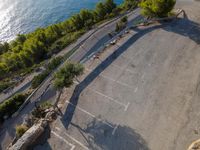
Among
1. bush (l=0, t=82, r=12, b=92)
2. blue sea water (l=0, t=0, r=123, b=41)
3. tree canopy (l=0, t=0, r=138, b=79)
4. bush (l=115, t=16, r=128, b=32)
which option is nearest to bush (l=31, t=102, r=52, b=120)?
bush (l=0, t=82, r=12, b=92)

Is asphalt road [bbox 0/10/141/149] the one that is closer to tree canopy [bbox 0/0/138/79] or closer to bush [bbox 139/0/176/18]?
bush [bbox 139/0/176/18]

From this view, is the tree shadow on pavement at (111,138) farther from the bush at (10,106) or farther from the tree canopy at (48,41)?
the tree canopy at (48,41)

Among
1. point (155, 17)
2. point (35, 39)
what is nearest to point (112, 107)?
point (155, 17)

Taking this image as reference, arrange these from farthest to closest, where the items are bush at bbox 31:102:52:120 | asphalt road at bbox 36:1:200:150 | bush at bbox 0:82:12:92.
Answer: bush at bbox 0:82:12:92
bush at bbox 31:102:52:120
asphalt road at bbox 36:1:200:150

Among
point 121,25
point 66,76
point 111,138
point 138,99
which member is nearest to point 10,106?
point 66,76

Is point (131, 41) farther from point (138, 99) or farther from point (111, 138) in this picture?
point (111, 138)

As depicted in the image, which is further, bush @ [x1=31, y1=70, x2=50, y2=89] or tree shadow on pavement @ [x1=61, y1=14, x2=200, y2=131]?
bush @ [x1=31, y1=70, x2=50, y2=89]

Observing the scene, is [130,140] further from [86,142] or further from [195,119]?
[195,119]

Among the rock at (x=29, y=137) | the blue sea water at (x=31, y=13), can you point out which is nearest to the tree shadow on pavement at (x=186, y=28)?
the rock at (x=29, y=137)
